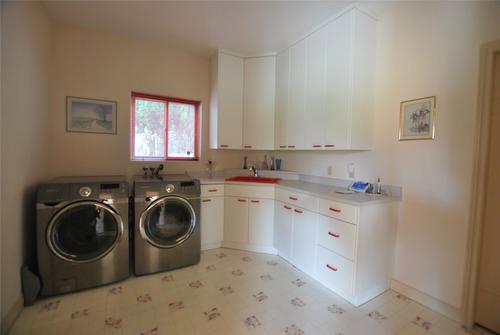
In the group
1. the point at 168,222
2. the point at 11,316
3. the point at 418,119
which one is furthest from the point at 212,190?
the point at 418,119

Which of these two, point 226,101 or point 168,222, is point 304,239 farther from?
point 226,101

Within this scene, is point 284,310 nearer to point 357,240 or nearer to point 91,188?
point 357,240

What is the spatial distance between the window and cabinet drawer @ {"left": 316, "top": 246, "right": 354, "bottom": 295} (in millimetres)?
2230

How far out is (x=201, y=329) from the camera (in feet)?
5.42

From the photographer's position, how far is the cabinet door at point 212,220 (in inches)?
116

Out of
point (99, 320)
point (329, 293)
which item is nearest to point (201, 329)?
point (99, 320)

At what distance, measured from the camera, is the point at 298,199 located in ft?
8.20

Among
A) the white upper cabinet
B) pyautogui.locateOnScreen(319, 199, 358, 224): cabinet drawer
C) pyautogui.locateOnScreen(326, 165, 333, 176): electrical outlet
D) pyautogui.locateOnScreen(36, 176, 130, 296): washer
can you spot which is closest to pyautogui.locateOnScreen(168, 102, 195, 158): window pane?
the white upper cabinet

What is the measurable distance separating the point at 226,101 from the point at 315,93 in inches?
49.4

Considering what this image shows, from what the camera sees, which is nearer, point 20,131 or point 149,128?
point 20,131

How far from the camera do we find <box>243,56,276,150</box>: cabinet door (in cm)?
326

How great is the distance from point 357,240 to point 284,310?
85 cm

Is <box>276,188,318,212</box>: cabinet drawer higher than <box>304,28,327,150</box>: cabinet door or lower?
lower

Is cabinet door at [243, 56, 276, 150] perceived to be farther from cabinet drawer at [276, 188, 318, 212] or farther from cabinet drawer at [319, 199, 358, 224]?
cabinet drawer at [319, 199, 358, 224]
